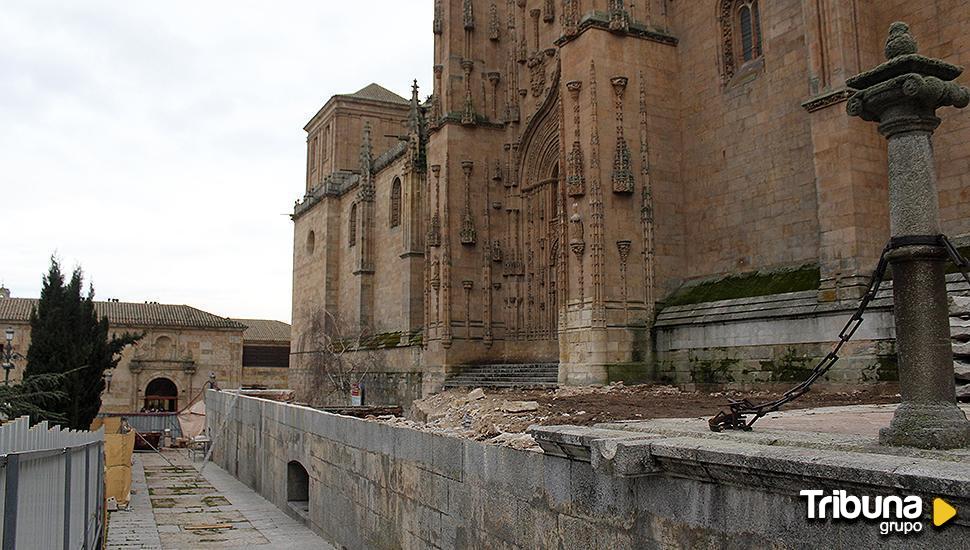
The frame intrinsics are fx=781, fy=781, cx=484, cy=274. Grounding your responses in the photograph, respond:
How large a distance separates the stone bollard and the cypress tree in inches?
878

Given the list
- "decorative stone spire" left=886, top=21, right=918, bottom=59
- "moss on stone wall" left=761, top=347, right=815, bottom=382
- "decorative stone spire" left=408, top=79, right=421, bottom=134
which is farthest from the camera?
"decorative stone spire" left=408, top=79, right=421, bottom=134

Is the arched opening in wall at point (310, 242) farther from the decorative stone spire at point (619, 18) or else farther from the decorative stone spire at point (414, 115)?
the decorative stone spire at point (619, 18)

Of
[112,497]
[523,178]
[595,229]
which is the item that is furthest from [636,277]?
[112,497]

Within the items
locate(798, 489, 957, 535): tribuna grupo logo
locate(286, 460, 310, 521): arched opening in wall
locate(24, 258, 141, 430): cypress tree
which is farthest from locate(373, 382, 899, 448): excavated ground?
locate(24, 258, 141, 430): cypress tree

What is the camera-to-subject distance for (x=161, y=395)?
48.0m

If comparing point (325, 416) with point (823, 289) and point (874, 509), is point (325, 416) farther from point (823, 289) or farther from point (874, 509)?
point (874, 509)

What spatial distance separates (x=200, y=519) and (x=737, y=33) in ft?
50.7

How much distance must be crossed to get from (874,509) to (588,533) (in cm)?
284

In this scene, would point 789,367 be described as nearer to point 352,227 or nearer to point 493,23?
point 493,23

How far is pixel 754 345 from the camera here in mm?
14258

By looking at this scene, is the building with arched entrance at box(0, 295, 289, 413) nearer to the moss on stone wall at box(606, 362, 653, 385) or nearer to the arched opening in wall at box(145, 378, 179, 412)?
the arched opening in wall at box(145, 378, 179, 412)

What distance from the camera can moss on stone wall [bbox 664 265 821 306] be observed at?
1425 centimetres

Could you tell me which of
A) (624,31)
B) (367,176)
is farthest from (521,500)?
(367,176)

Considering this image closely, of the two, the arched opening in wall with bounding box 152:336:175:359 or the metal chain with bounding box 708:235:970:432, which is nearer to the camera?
the metal chain with bounding box 708:235:970:432
